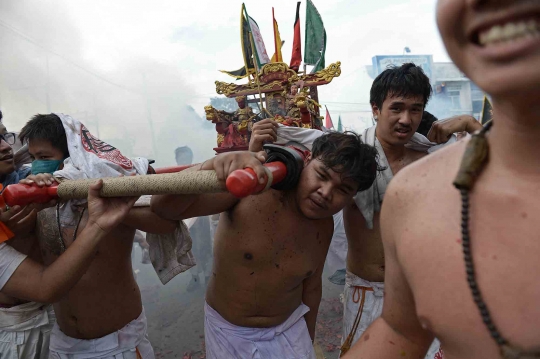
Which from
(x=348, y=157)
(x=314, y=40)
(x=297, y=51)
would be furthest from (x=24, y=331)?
(x=297, y=51)

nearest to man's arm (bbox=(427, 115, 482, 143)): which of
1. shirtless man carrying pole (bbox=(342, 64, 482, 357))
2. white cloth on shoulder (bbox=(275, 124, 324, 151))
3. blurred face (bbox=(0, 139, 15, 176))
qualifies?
shirtless man carrying pole (bbox=(342, 64, 482, 357))

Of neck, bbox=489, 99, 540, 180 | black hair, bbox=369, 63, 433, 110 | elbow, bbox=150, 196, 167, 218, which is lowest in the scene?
elbow, bbox=150, 196, 167, 218

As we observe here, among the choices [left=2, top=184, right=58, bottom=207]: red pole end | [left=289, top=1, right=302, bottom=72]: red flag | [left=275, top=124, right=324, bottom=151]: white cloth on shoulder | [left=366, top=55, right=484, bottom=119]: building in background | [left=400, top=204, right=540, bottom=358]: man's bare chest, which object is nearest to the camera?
[left=400, top=204, right=540, bottom=358]: man's bare chest

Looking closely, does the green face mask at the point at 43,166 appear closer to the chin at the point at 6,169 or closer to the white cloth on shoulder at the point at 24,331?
the chin at the point at 6,169

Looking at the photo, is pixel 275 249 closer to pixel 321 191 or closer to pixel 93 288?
pixel 321 191

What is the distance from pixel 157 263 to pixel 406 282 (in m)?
1.83

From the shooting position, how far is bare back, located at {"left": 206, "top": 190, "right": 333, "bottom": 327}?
2.13 metres

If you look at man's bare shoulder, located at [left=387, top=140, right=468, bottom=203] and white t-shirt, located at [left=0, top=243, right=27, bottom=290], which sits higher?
man's bare shoulder, located at [left=387, top=140, right=468, bottom=203]

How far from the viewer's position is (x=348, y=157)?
2.12 meters

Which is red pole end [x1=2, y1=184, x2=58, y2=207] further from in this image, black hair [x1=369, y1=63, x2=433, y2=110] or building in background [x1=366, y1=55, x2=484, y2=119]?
building in background [x1=366, y1=55, x2=484, y2=119]

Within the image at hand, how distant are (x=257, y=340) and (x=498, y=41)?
7.18 feet

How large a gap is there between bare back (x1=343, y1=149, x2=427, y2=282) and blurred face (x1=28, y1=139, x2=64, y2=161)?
2180 millimetres

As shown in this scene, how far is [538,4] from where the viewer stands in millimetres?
590

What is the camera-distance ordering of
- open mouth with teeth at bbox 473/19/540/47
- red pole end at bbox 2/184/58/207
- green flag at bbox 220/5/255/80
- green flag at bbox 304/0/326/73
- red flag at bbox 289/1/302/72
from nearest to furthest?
open mouth with teeth at bbox 473/19/540/47
red pole end at bbox 2/184/58/207
green flag at bbox 220/5/255/80
green flag at bbox 304/0/326/73
red flag at bbox 289/1/302/72
